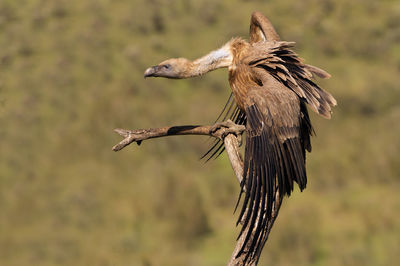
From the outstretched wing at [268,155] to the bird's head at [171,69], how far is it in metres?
1.09

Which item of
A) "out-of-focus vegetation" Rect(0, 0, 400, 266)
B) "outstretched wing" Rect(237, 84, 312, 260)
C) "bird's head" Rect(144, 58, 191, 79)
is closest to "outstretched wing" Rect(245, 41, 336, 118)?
"outstretched wing" Rect(237, 84, 312, 260)

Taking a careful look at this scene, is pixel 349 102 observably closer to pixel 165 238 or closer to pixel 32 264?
pixel 165 238

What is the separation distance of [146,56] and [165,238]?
28.4 feet

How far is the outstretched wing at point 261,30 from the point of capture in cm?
850

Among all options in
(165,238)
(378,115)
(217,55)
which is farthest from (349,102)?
(217,55)

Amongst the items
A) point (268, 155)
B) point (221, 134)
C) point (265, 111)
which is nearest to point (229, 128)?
point (221, 134)

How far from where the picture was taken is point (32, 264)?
13.0 m

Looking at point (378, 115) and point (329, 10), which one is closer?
point (378, 115)

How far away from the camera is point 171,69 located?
25.4 ft

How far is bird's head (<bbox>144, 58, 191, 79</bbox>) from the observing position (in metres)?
7.66

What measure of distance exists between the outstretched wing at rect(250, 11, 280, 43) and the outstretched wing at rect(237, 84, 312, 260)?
167 centimetres

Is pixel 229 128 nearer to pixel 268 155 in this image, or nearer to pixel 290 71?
pixel 268 155

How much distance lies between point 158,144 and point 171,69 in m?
10.7

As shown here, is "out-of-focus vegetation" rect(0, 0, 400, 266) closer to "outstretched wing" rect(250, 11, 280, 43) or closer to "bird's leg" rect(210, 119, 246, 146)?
"outstretched wing" rect(250, 11, 280, 43)
